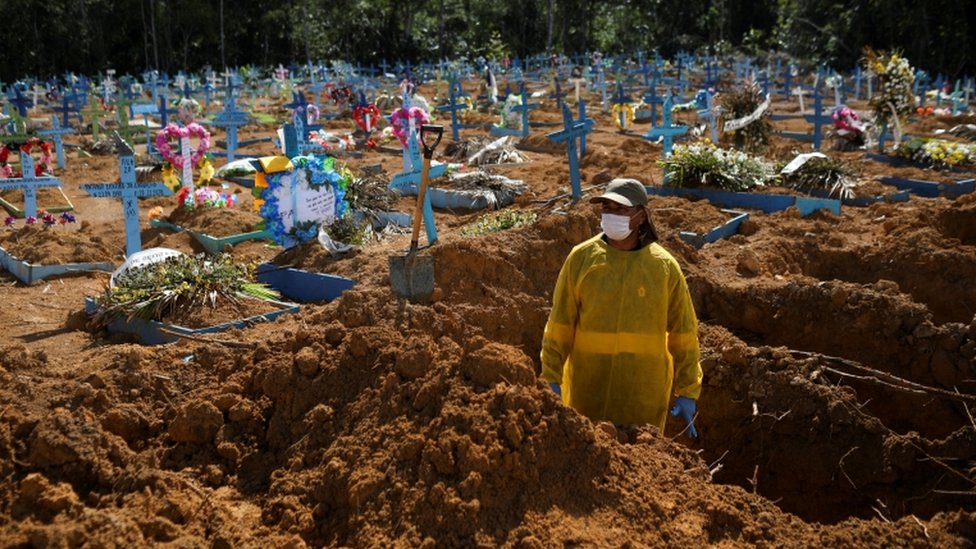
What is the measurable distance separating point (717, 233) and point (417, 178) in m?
3.52

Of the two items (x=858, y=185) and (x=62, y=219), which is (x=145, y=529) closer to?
(x=62, y=219)

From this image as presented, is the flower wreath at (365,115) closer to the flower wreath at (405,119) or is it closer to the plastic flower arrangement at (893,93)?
the flower wreath at (405,119)

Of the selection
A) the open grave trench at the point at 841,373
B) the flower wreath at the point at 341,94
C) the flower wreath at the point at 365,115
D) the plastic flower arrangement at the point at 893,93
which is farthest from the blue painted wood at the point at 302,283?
the flower wreath at the point at 341,94

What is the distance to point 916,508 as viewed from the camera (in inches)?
200

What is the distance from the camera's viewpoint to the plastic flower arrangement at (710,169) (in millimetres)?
13078

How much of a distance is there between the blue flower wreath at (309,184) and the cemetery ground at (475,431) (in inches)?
59.6

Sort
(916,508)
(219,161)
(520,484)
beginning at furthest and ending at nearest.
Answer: (219,161), (916,508), (520,484)

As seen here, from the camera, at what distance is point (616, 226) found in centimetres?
459

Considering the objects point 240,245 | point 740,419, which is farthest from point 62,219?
point 740,419

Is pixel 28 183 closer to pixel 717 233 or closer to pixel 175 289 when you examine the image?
pixel 175 289

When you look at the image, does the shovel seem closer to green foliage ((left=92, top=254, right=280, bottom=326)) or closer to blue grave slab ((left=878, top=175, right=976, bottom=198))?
green foliage ((left=92, top=254, right=280, bottom=326))

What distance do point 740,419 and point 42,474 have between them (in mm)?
4354

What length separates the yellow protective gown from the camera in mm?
4637

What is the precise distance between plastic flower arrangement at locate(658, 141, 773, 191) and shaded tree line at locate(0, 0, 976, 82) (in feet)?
87.9
